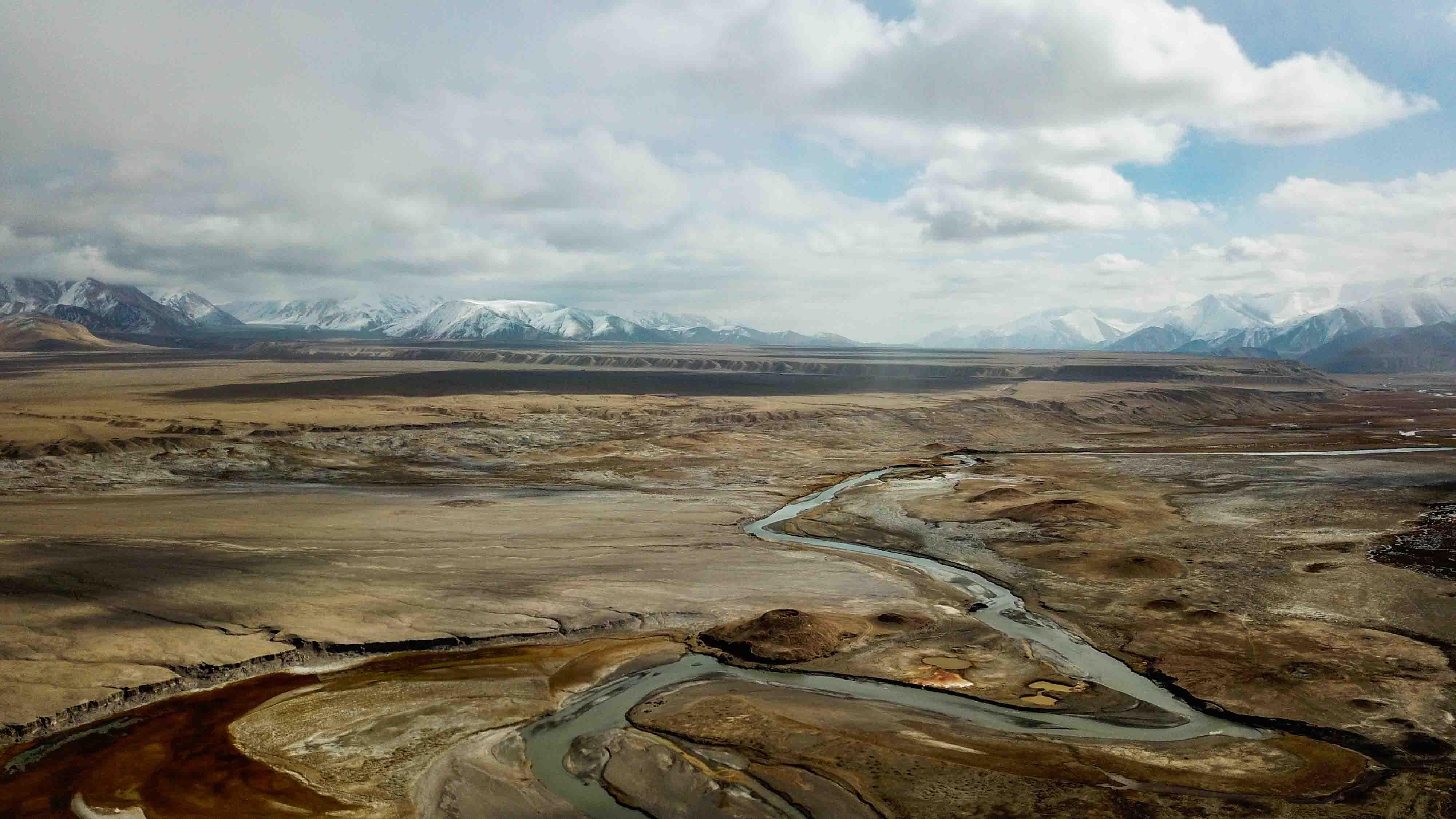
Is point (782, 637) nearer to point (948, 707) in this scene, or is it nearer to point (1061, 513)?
point (948, 707)

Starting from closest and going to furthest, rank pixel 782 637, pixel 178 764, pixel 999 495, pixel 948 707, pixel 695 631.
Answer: pixel 178 764
pixel 948 707
pixel 782 637
pixel 695 631
pixel 999 495

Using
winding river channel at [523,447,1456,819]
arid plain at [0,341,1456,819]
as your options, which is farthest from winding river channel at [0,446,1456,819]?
arid plain at [0,341,1456,819]

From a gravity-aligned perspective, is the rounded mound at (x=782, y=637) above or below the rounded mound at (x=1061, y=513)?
below

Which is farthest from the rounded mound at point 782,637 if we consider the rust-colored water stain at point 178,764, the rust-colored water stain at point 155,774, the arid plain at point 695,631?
the rust-colored water stain at point 155,774

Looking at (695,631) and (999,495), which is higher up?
(999,495)

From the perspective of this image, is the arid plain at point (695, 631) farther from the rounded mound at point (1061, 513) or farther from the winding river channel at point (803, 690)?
the rounded mound at point (1061, 513)

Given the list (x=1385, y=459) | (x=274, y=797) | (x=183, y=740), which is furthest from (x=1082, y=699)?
(x=1385, y=459)

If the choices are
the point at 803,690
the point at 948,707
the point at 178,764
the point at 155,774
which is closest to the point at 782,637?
the point at 803,690
